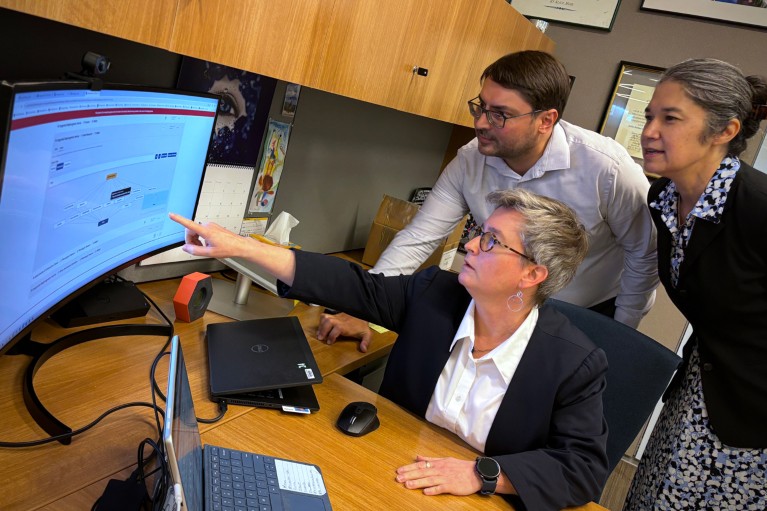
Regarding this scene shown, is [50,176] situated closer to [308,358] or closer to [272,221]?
[308,358]

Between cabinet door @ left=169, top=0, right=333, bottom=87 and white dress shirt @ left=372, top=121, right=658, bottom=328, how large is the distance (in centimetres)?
78

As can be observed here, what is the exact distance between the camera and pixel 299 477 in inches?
41.5

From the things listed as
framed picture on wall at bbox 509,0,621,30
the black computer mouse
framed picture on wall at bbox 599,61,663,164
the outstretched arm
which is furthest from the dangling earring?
framed picture on wall at bbox 509,0,621,30

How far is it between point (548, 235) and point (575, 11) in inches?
89.6

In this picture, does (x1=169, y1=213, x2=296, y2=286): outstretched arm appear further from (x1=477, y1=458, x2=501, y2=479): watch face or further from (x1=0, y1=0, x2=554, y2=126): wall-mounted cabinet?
(x1=477, y1=458, x2=501, y2=479): watch face

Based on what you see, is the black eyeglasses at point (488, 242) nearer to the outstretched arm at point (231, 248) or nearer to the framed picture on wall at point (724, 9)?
the outstretched arm at point (231, 248)

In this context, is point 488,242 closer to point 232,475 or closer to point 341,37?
point 341,37

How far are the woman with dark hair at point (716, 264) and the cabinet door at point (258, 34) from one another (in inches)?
35.4

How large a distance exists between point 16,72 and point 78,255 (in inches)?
13.8

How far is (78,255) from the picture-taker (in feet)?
3.67

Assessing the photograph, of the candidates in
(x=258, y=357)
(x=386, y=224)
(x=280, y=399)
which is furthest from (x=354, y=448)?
(x=386, y=224)

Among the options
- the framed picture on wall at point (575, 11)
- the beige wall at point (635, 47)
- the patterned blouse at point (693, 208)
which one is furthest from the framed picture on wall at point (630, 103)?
the patterned blouse at point (693, 208)

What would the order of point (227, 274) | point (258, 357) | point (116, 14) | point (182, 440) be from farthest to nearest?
point (227, 274) < point (258, 357) < point (116, 14) < point (182, 440)

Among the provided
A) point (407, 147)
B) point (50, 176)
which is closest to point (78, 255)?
point (50, 176)
